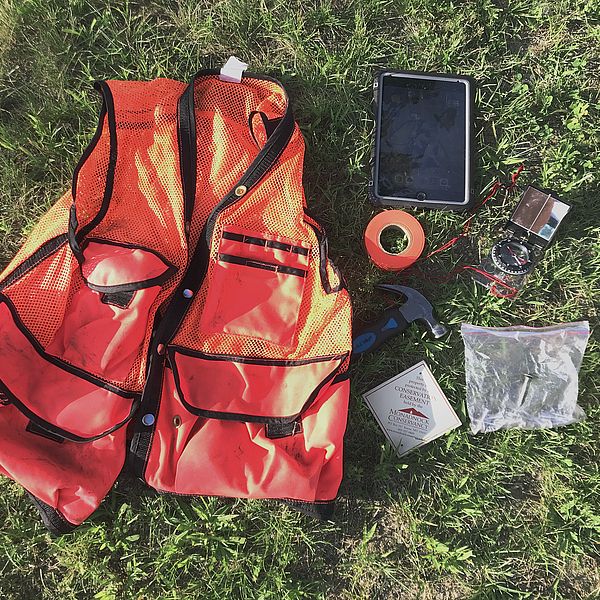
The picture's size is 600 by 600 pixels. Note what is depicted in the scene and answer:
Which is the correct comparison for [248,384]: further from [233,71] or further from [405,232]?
[233,71]

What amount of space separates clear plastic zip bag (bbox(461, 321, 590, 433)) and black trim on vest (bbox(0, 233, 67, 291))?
199 centimetres

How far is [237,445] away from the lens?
248cm

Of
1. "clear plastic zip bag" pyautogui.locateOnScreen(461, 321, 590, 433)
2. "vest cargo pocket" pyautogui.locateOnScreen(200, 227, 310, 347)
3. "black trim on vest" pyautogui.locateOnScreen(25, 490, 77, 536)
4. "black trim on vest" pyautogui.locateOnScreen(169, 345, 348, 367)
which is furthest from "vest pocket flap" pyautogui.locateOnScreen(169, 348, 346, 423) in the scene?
"clear plastic zip bag" pyautogui.locateOnScreen(461, 321, 590, 433)

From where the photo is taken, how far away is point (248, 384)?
249cm

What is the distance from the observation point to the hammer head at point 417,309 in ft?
9.02

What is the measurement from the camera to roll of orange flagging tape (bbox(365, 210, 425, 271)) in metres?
2.74

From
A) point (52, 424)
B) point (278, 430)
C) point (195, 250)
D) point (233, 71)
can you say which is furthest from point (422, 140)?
point (52, 424)

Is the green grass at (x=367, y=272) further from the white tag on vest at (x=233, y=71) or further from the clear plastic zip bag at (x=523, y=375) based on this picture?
the white tag on vest at (x=233, y=71)

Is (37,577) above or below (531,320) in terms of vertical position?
below

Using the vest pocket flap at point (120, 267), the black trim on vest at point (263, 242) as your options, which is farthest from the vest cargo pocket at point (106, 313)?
the black trim on vest at point (263, 242)

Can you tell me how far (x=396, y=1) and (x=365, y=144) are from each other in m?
0.80

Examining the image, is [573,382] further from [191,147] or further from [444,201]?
[191,147]

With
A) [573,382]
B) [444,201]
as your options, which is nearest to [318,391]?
[444,201]

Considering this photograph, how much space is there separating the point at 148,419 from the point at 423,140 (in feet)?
6.40
